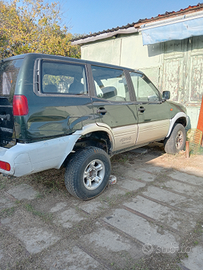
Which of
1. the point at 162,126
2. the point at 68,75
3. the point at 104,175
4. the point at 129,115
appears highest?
the point at 68,75

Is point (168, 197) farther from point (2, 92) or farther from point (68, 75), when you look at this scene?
point (2, 92)

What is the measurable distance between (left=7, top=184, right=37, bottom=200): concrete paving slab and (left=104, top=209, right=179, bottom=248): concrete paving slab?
1.29 meters

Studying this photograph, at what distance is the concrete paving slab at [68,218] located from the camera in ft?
7.98

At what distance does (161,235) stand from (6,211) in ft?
6.42

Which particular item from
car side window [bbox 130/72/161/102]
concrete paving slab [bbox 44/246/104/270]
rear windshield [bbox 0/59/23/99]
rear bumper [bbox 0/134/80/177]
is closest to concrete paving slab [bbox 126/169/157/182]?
car side window [bbox 130/72/161/102]

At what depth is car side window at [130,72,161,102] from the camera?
3850 millimetres

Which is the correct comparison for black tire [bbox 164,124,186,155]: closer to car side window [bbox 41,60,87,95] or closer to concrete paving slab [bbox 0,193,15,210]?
car side window [bbox 41,60,87,95]

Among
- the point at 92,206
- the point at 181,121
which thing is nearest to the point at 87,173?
the point at 92,206

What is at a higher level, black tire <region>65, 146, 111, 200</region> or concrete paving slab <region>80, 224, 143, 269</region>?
black tire <region>65, 146, 111, 200</region>

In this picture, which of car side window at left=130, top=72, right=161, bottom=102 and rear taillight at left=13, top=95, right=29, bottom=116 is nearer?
rear taillight at left=13, top=95, right=29, bottom=116

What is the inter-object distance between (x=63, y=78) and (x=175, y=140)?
3166 mm

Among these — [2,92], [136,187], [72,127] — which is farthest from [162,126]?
[2,92]

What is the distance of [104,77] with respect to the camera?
338 centimetres

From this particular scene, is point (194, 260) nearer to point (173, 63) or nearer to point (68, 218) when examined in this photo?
point (68, 218)
